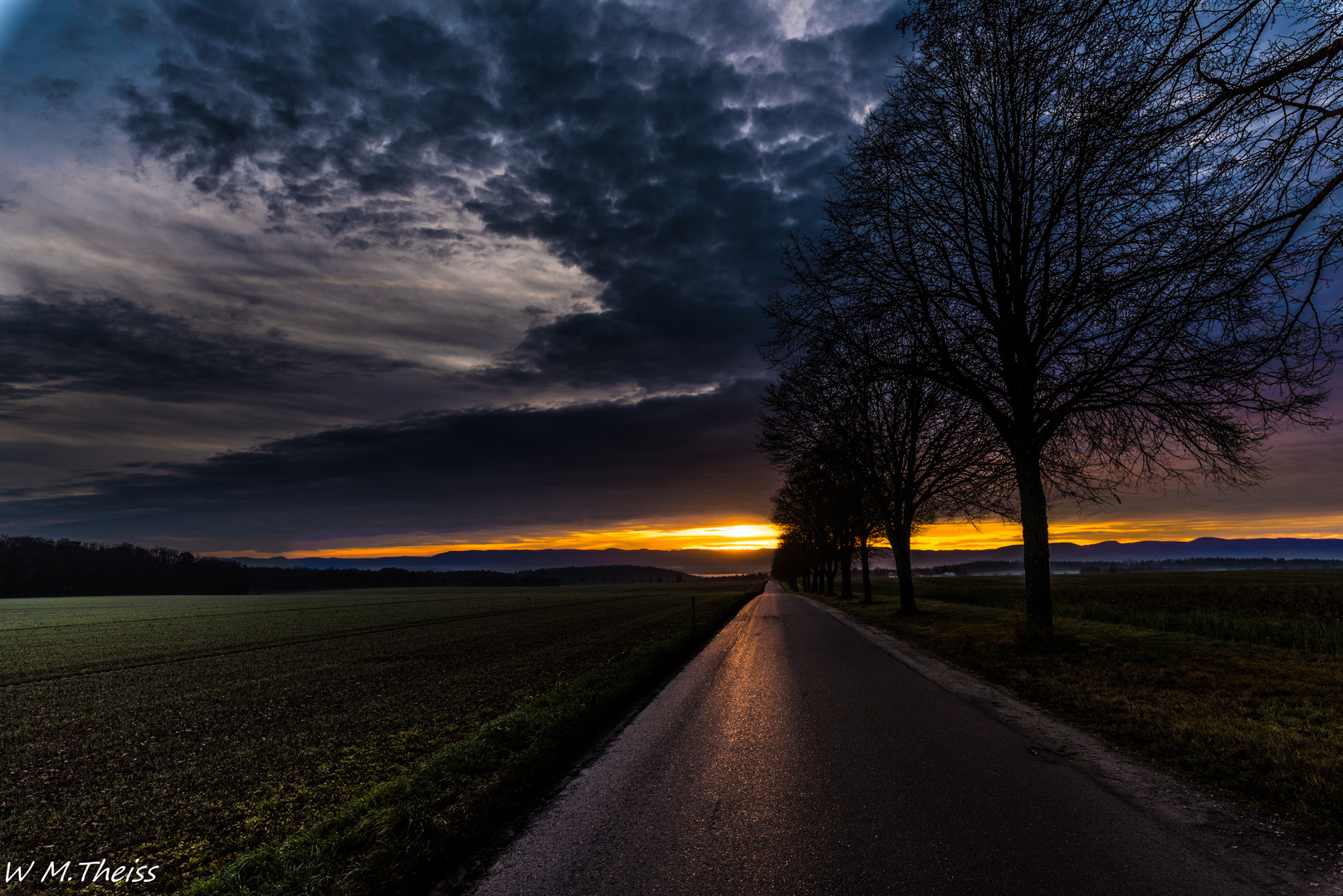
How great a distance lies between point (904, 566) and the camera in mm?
26234

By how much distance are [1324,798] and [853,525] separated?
34083 millimetres

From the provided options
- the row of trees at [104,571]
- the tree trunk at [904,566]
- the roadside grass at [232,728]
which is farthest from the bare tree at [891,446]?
the row of trees at [104,571]

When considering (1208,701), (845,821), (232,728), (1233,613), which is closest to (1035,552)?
(1208,701)

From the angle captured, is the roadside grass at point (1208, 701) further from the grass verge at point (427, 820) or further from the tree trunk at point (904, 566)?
the tree trunk at point (904, 566)

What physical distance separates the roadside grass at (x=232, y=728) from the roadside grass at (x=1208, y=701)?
21.7 ft

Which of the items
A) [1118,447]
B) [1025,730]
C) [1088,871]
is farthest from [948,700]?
[1118,447]

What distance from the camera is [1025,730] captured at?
7082 mm

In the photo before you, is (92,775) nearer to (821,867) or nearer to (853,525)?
(821,867)

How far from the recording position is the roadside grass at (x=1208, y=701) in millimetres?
5105

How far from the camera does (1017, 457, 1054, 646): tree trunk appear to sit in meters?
12.9

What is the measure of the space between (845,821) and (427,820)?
11.2 ft

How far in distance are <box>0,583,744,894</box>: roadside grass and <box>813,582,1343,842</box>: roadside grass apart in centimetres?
663

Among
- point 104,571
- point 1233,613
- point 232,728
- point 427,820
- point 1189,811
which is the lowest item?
point 104,571

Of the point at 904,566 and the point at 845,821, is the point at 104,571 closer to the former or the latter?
the point at 904,566
